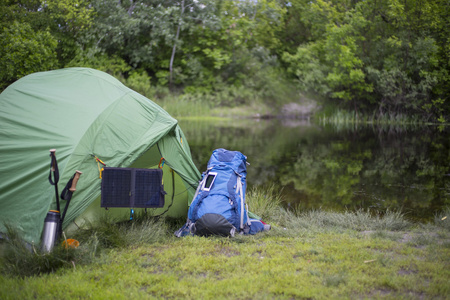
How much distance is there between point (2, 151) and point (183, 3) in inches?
851

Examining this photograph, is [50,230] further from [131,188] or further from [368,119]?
[368,119]

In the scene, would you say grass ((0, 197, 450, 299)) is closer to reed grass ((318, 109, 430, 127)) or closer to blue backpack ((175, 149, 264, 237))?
blue backpack ((175, 149, 264, 237))

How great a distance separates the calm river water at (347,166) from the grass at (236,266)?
7.98 feet

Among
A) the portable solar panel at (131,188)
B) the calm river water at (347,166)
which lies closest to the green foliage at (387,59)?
the calm river water at (347,166)

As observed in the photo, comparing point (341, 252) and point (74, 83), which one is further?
point (74, 83)

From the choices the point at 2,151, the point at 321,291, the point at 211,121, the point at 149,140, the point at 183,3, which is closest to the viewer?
the point at 321,291

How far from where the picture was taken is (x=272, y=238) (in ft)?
14.6

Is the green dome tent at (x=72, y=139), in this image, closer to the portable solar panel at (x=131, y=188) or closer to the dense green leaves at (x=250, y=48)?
the portable solar panel at (x=131, y=188)

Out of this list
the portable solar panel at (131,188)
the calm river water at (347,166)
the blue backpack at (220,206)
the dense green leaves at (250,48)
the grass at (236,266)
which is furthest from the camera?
the dense green leaves at (250,48)

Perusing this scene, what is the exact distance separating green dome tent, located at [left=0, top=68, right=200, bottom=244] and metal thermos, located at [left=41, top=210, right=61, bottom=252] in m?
0.22

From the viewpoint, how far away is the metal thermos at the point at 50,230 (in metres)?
3.59

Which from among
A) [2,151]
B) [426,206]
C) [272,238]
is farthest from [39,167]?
[426,206]

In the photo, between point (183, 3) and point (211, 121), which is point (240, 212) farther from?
point (183, 3)

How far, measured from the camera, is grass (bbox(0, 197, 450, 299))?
3039 mm
